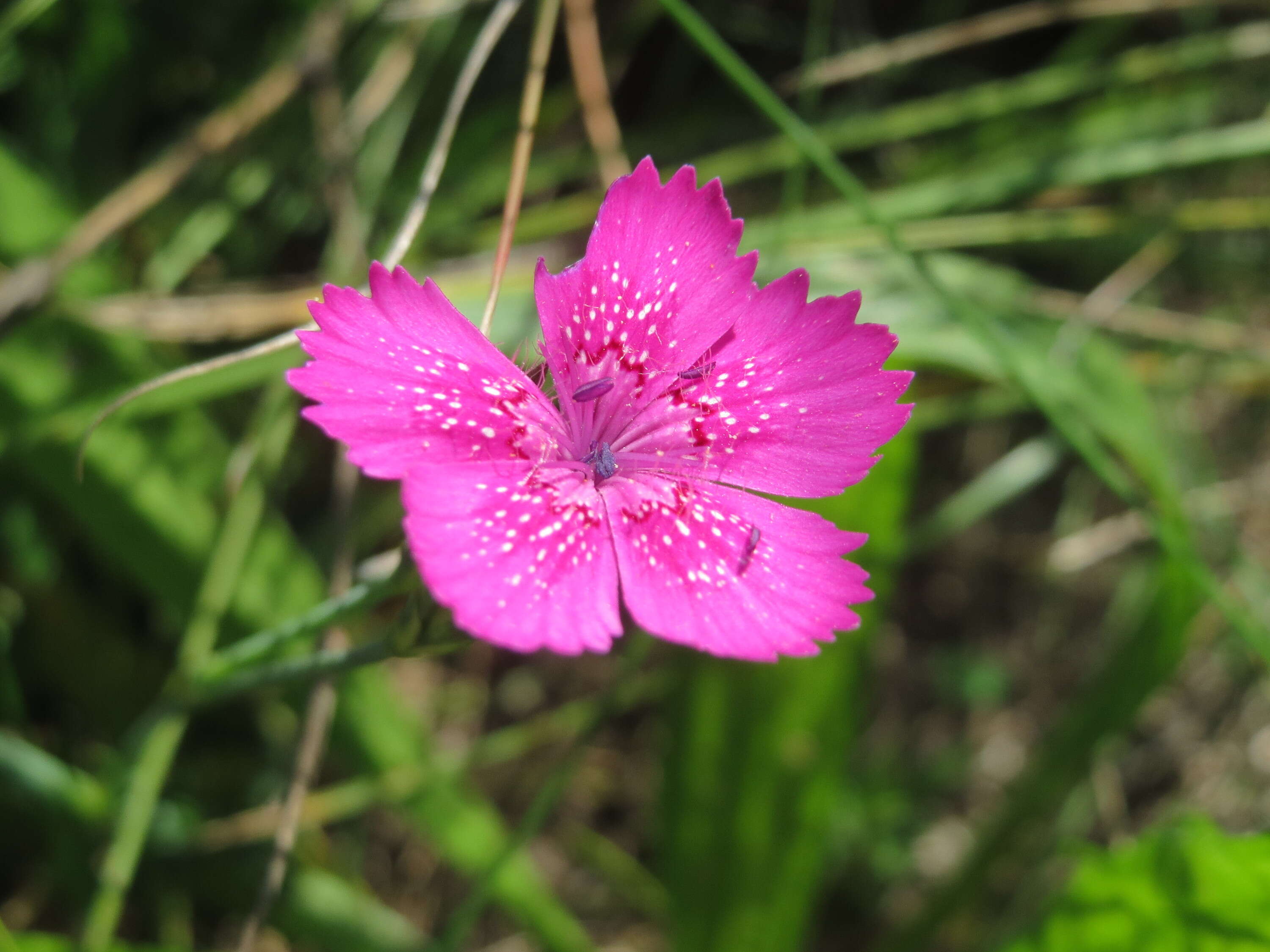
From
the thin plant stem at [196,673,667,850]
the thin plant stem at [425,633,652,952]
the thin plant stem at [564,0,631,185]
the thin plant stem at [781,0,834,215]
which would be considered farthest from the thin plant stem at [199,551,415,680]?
the thin plant stem at [564,0,631,185]

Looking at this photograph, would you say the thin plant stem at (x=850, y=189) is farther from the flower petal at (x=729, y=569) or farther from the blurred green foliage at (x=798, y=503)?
the flower petal at (x=729, y=569)

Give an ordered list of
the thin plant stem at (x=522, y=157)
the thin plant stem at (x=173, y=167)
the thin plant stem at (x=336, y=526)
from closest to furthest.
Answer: the thin plant stem at (x=522, y=157), the thin plant stem at (x=336, y=526), the thin plant stem at (x=173, y=167)

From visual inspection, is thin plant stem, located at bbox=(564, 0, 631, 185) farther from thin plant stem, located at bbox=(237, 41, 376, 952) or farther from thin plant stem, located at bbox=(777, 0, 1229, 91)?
thin plant stem, located at bbox=(237, 41, 376, 952)

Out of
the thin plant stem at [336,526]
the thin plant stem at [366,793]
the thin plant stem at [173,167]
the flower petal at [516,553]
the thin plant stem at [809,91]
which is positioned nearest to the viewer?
the flower petal at [516,553]

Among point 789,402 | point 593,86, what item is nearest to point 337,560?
point 789,402

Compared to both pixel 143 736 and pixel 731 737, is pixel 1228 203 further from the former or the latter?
pixel 143 736

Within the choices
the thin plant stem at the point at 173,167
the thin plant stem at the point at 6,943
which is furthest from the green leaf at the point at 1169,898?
the thin plant stem at the point at 173,167

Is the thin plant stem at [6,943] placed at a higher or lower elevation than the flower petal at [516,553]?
lower

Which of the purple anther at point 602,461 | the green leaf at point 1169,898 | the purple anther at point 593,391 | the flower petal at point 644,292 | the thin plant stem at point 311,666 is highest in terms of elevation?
the flower petal at point 644,292

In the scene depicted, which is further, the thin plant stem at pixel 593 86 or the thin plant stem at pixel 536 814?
the thin plant stem at pixel 593 86
